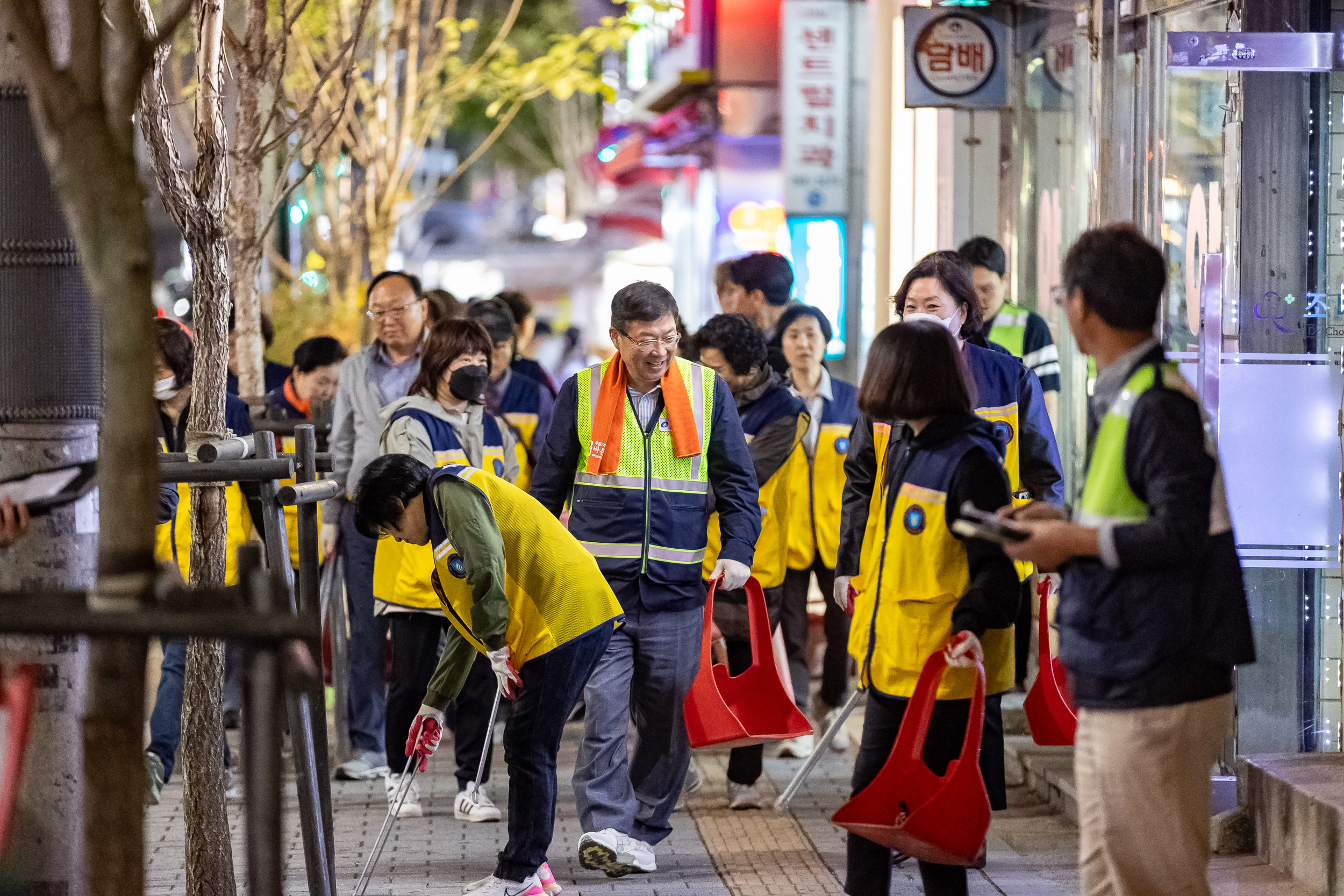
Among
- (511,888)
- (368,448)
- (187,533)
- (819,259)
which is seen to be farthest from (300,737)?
(819,259)

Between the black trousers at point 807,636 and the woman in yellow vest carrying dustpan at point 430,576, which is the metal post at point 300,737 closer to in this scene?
the woman in yellow vest carrying dustpan at point 430,576

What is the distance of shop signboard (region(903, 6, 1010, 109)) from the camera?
8945 millimetres

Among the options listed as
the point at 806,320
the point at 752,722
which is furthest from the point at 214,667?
the point at 806,320

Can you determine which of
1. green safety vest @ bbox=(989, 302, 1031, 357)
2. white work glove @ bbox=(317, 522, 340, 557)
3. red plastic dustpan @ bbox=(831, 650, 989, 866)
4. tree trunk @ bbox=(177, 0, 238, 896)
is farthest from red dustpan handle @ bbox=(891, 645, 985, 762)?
white work glove @ bbox=(317, 522, 340, 557)

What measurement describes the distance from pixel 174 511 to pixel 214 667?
1.83 meters

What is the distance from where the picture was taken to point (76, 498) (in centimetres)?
382

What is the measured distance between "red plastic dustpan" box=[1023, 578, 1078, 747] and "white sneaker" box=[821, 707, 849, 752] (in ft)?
8.92

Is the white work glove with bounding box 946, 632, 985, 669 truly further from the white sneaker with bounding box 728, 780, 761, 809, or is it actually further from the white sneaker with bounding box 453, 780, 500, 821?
the white sneaker with bounding box 453, 780, 500, 821

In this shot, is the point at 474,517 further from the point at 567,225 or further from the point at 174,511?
the point at 567,225

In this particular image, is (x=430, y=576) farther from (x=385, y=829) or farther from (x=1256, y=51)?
(x=1256, y=51)

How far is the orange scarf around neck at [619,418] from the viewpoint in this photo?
5.94 meters

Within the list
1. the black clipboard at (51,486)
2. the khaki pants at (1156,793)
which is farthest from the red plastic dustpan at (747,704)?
the black clipboard at (51,486)

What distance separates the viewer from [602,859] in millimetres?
5824

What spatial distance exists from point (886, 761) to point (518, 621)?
144cm
